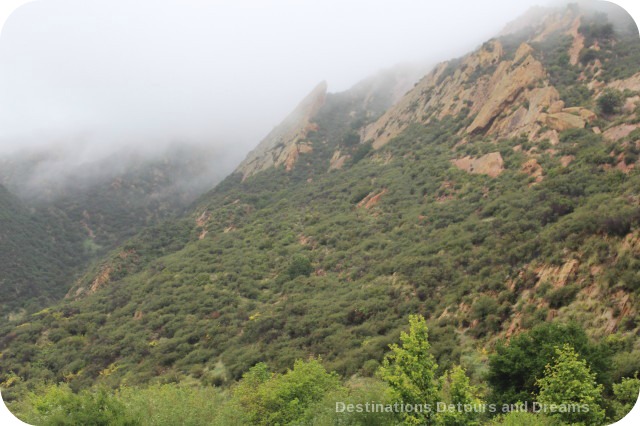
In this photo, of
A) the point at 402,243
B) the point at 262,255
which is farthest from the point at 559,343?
the point at 262,255

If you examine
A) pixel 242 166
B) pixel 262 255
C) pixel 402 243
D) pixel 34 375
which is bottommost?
pixel 402 243

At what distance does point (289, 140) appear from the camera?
9350 cm

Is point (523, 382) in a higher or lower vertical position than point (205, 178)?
lower

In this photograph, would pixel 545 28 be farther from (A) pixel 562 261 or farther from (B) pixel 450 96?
(A) pixel 562 261

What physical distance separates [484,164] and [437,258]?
49.7 feet

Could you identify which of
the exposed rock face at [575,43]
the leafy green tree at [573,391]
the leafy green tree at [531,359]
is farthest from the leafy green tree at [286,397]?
the exposed rock face at [575,43]

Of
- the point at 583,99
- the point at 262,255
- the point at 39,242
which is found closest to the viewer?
the point at 583,99

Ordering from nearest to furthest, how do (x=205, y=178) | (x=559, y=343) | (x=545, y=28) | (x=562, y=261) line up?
(x=559, y=343), (x=562, y=261), (x=545, y=28), (x=205, y=178)

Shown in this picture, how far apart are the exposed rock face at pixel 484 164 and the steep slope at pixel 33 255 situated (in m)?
58.3

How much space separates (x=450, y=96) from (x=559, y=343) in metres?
53.8

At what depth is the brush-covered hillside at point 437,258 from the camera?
1952 centimetres

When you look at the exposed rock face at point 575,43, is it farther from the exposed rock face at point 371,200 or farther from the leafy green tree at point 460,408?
the leafy green tree at point 460,408

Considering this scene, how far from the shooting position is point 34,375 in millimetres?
33062

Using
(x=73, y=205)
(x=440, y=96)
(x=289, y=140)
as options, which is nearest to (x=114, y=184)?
(x=73, y=205)
